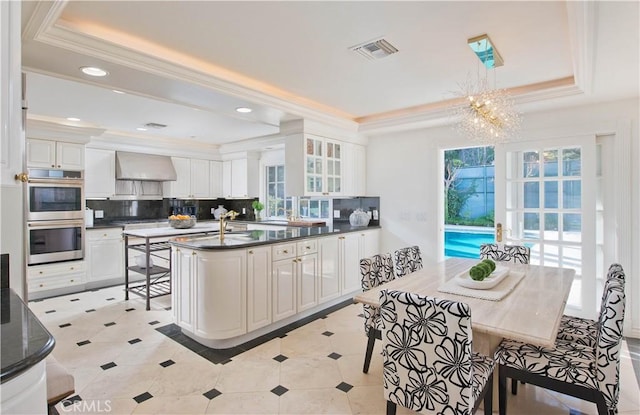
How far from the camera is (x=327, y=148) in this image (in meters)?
4.50

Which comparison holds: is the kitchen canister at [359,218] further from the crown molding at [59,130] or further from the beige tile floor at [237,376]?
the crown molding at [59,130]

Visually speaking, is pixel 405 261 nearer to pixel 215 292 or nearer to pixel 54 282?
pixel 215 292

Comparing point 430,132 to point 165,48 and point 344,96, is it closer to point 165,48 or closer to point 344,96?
point 344,96

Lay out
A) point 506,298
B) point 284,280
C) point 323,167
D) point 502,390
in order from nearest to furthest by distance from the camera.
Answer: point 502,390
point 506,298
point 284,280
point 323,167

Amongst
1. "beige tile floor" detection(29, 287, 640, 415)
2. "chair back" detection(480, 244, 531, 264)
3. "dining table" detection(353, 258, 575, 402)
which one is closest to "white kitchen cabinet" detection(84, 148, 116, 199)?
"beige tile floor" detection(29, 287, 640, 415)

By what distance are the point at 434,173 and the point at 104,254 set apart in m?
4.90

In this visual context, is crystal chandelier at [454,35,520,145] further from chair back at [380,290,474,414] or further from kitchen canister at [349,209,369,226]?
kitchen canister at [349,209,369,226]

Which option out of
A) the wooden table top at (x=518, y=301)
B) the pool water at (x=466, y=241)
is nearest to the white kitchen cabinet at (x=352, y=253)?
the wooden table top at (x=518, y=301)

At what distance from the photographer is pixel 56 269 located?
180 inches

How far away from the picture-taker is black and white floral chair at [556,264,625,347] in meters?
2.05

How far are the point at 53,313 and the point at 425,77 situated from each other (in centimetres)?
477

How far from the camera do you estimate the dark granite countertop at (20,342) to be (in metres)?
0.91

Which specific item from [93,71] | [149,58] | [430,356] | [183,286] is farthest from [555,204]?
[93,71]

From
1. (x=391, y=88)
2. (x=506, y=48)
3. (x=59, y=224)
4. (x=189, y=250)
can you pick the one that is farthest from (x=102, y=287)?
(x=506, y=48)
